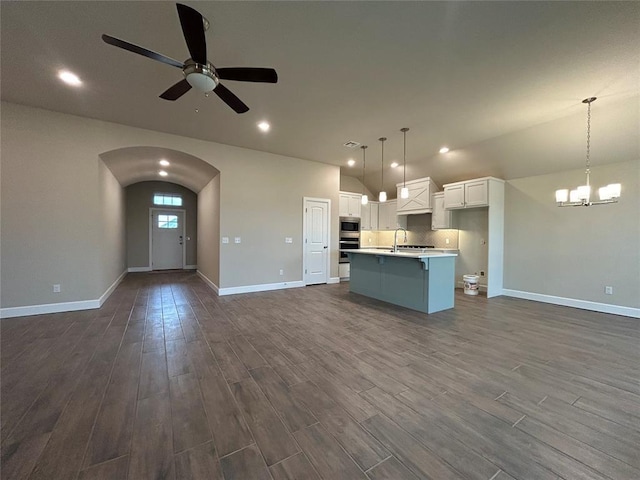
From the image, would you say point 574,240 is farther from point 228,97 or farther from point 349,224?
point 228,97

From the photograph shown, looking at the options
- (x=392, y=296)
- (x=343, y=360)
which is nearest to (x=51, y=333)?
(x=343, y=360)

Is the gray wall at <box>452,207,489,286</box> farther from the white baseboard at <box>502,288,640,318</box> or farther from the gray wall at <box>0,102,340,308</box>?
the gray wall at <box>0,102,340,308</box>

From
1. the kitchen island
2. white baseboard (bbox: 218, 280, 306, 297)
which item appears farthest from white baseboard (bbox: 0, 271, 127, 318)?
the kitchen island

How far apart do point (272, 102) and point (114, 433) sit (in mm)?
3806

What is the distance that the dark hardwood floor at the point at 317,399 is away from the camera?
4.64 feet

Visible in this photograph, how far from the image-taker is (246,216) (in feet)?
18.4

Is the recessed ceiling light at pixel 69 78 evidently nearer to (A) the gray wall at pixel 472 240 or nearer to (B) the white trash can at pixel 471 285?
(A) the gray wall at pixel 472 240

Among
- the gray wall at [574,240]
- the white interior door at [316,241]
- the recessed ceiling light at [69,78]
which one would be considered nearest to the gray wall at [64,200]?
the recessed ceiling light at [69,78]

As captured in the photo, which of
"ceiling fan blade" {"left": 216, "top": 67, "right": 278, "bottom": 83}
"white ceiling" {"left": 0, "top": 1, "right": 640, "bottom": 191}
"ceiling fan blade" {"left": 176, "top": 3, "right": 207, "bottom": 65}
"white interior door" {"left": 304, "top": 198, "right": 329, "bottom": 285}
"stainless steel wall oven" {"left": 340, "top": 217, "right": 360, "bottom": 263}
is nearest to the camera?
"ceiling fan blade" {"left": 176, "top": 3, "right": 207, "bottom": 65}

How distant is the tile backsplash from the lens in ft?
22.6

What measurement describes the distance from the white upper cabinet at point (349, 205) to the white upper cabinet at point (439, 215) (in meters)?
2.04

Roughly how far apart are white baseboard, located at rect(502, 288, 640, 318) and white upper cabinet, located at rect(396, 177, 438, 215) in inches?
107

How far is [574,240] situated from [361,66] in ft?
16.8

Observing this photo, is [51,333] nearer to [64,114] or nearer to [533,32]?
[64,114]
